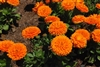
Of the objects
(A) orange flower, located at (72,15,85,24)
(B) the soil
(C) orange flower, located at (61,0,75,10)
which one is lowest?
(B) the soil

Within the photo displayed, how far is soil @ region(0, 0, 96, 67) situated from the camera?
17.4 feet

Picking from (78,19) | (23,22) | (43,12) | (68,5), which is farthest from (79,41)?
(23,22)

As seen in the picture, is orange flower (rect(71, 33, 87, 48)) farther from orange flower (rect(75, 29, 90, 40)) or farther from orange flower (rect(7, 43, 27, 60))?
orange flower (rect(7, 43, 27, 60))

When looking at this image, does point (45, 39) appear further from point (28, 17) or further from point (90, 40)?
point (28, 17)

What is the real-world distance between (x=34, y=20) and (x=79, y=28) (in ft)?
3.66

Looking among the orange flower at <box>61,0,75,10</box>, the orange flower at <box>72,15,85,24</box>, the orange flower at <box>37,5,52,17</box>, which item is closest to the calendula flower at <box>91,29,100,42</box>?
the orange flower at <box>72,15,85,24</box>

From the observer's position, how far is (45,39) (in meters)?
4.62

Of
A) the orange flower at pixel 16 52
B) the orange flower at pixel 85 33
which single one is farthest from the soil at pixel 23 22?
the orange flower at pixel 85 33

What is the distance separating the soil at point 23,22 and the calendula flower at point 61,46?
42.4 inches

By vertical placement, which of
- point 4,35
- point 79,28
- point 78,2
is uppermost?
point 78,2

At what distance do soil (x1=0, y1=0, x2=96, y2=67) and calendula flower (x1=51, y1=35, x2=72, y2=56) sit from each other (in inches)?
42.4

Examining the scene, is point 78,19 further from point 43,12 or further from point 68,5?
point 43,12

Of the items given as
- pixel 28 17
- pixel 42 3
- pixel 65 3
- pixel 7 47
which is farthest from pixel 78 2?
pixel 7 47

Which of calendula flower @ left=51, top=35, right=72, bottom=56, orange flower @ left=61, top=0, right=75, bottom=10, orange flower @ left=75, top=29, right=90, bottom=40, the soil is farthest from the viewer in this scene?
the soil
